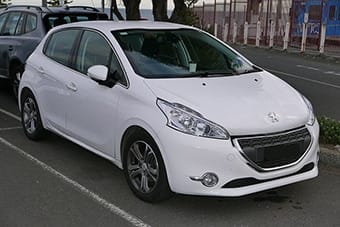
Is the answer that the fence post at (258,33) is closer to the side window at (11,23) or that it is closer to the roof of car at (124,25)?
the side window at (11,23)

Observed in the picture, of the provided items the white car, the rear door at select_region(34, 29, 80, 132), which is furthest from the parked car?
the white car

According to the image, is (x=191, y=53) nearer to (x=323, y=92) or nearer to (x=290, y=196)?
(x=290, y=196)

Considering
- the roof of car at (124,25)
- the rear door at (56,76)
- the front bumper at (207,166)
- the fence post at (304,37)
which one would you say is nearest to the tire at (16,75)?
the rear door at (56,76)

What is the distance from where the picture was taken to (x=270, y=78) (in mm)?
4984

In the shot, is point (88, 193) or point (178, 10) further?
point (178, 10)

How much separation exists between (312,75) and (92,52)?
9.70 metres

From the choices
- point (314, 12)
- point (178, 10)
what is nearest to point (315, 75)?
point (178, 10)

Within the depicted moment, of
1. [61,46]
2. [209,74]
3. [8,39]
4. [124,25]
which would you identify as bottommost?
[8,39]

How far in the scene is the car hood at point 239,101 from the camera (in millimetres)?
Result: 3977

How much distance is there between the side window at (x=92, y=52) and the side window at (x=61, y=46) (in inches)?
9.2

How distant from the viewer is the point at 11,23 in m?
9.27

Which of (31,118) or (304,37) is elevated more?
(31,118)

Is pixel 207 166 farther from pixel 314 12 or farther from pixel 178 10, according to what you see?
pixel 314 12

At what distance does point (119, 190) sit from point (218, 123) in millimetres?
1348
